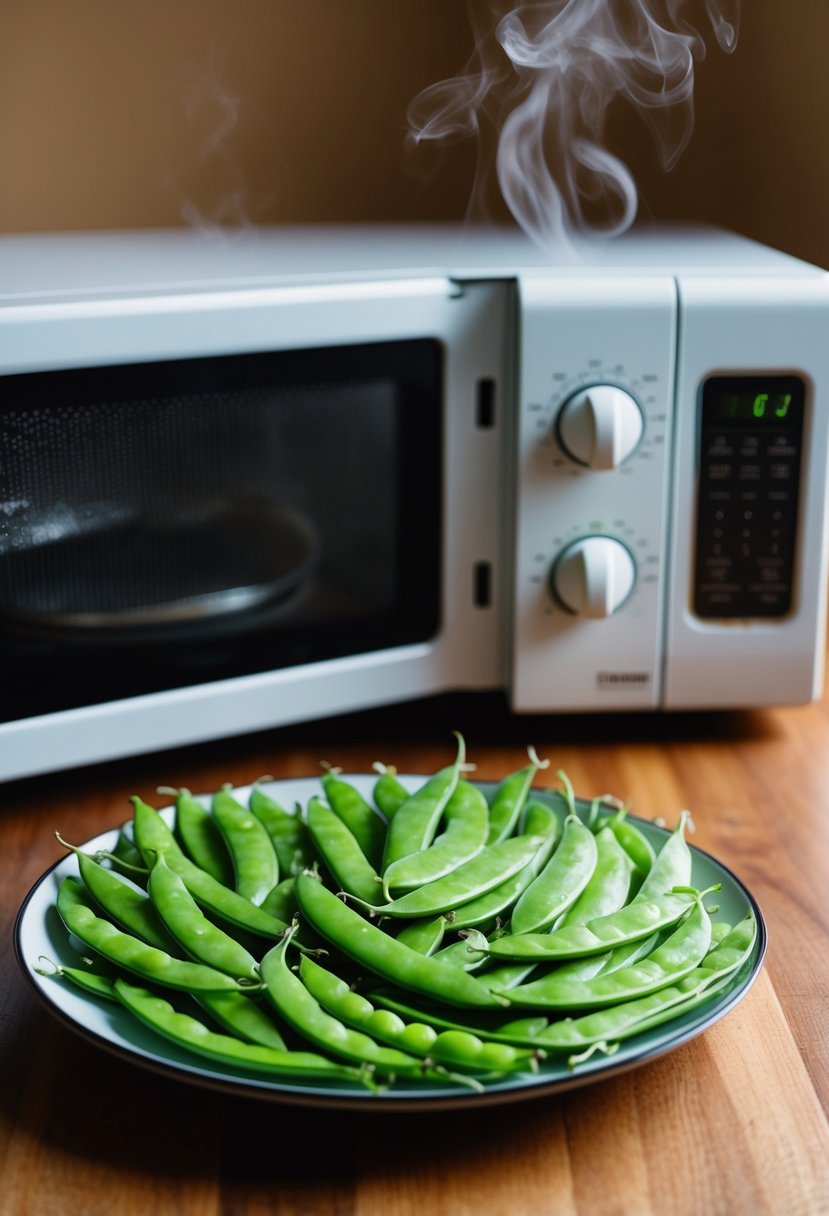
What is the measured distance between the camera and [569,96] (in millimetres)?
1336

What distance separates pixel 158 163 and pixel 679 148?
56 centimetres

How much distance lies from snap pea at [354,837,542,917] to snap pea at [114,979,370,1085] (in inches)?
3.9

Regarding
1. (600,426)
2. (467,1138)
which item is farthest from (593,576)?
(467,1138)

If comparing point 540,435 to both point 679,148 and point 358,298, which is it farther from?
point 679,148

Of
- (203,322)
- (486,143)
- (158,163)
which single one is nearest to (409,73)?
(486,143)

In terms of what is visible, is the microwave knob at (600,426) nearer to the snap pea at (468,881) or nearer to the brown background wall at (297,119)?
the snap pea at (468,881)

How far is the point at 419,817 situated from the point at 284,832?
0.09 meters

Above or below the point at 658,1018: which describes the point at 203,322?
above

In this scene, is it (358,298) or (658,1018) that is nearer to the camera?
(658,1018)

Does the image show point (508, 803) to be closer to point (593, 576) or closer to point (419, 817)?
point (419, 817)

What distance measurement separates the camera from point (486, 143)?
4.67 feet

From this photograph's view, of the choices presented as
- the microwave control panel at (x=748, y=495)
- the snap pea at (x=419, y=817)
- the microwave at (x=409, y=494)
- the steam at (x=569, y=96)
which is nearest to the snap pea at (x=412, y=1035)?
the snap pea at (x=419, y=817)

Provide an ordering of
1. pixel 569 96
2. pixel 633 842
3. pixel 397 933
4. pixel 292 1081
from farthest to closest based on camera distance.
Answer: pixel 569 96 < pixel 633 842 < pixel 397 933 < pixel 292 1081

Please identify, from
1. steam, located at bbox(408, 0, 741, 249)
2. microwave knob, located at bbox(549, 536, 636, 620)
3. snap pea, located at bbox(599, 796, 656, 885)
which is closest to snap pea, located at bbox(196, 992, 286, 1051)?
snap pea, located at bbox(599, 796, 656, 885)
